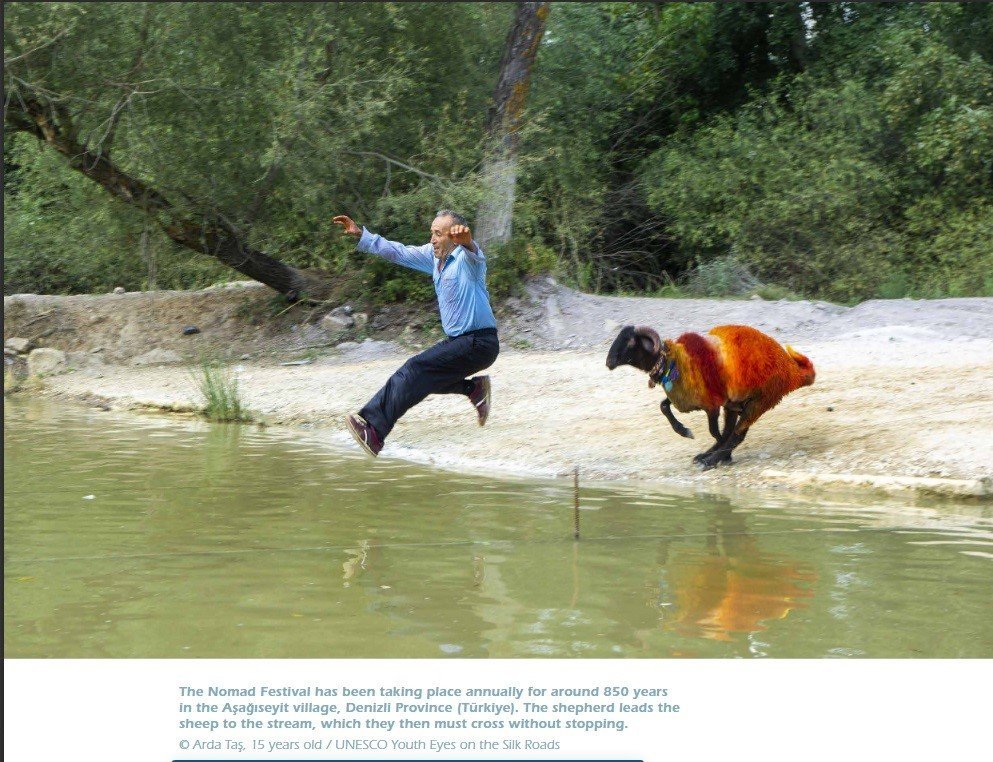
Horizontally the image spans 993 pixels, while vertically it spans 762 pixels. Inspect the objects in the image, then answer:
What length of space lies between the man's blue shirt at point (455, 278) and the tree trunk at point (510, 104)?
8.45 metres

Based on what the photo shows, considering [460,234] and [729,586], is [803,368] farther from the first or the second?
[729,586]

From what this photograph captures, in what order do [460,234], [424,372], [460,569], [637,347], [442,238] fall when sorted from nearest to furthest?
[460,569] < [460,234] < [442,238] < [637,347] < [424,372]

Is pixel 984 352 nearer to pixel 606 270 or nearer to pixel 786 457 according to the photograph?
pixel 786 457

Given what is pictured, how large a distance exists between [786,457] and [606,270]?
490 inches

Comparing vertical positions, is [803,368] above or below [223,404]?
above

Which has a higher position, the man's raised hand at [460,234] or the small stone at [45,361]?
the man's raised hand at [460,234]

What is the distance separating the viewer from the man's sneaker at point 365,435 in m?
8.20

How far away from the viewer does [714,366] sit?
26.8 feet

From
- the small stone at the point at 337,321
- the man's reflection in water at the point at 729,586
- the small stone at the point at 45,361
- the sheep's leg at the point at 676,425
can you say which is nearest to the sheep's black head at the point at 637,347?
the sheep's leg at the point at 676,425

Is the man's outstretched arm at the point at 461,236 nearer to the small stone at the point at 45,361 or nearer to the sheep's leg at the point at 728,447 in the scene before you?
the sheep's leg at the point at 728,447

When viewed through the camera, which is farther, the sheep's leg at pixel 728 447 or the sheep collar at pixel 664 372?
the sheep's leg at pixel 728 447

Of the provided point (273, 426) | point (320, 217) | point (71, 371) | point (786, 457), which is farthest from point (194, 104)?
point (786, 457)

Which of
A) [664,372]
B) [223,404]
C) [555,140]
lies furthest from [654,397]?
[555,140]

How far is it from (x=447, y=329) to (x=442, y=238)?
2.31ft
